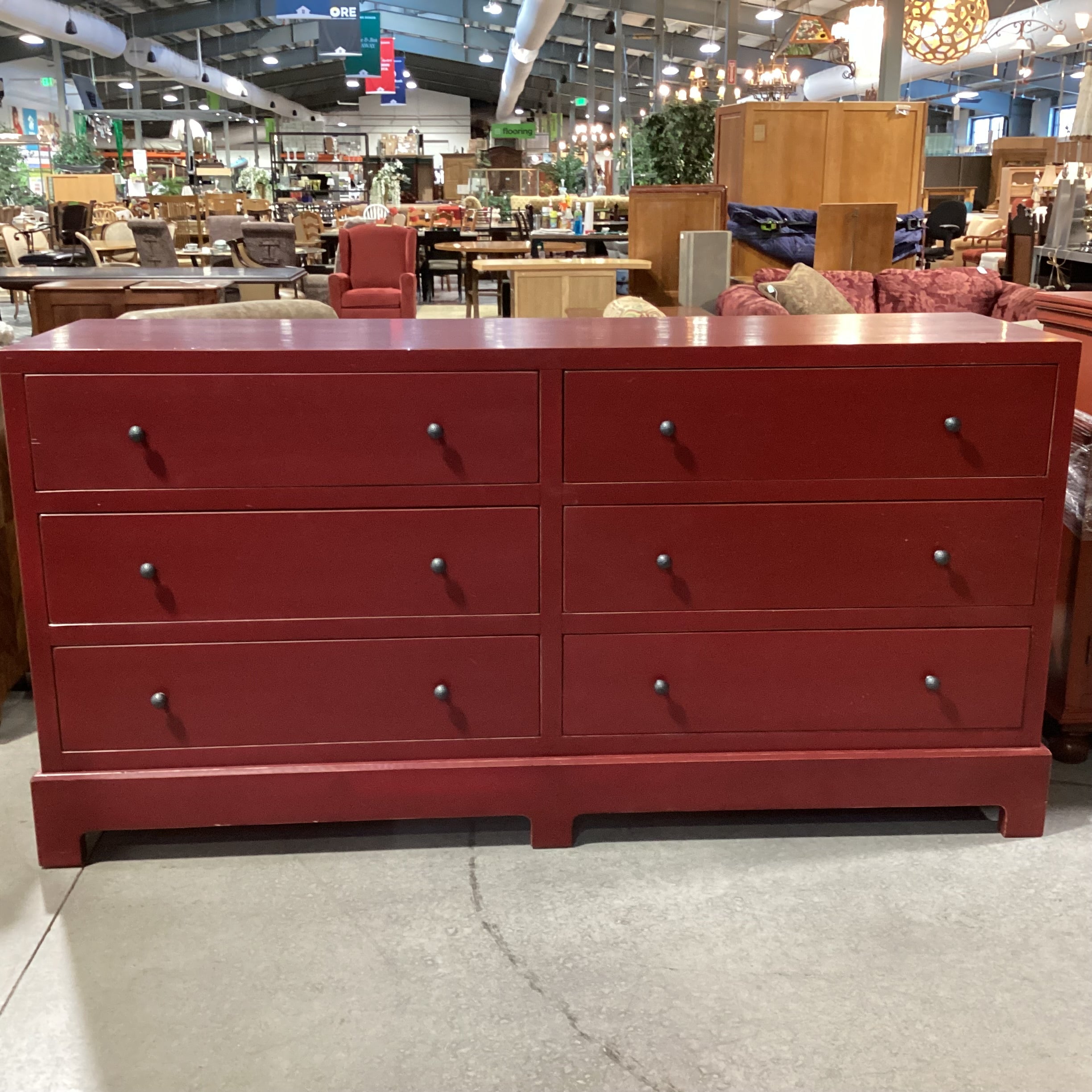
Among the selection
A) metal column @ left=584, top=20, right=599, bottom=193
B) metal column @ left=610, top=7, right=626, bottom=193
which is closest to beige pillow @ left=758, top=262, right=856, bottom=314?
metal column @ left=610, top=7, right=626, bottom=193

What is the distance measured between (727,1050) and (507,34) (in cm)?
3036

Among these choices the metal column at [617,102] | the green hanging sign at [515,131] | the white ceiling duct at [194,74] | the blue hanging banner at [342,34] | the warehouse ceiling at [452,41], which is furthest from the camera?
the green hanging sign at [515,131]

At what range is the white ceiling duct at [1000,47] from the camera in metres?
15.7

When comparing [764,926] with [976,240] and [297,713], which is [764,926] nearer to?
[297,713]

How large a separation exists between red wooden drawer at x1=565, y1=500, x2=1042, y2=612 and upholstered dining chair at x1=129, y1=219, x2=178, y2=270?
343 inches

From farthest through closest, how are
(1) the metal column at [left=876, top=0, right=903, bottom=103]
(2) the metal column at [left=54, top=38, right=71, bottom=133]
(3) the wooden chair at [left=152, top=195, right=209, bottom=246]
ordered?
1. (2) the metal column at [left=54, top=38, right=71, bottom=133]
2. (3) the wooden chair at [left=152, top=195, right=209, bottom=246]
3. (1) the metal column at [left=876, top=0, right=903, bottom=103]

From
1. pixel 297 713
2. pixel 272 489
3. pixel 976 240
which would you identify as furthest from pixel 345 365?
pixel 976 240

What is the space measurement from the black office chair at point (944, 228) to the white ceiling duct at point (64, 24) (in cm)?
1407

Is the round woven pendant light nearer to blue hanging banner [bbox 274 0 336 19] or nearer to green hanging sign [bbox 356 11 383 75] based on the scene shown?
blue hanging banner [bbox 274 0 336 19]

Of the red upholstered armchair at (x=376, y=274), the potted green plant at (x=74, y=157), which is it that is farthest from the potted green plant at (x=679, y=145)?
the potted green plant at (x=74, y=157)

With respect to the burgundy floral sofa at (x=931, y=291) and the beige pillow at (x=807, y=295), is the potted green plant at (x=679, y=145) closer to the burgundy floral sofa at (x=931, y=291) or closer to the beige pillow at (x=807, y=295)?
the burgundy floral sofa at (x=931, y=291)

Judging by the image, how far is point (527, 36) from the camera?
19391 mm

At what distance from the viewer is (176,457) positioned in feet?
7.11

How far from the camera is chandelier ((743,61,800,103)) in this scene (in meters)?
16.9
